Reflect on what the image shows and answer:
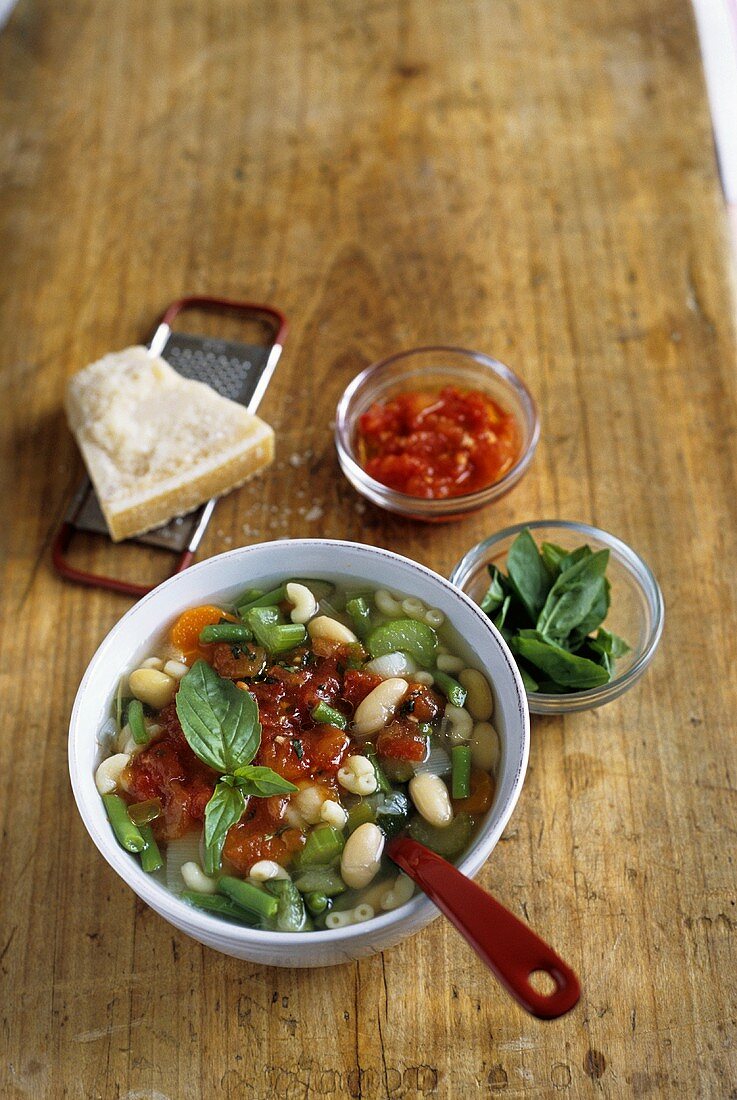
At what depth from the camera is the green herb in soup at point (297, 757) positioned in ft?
5.08

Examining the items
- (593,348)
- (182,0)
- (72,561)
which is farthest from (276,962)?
(182,0)

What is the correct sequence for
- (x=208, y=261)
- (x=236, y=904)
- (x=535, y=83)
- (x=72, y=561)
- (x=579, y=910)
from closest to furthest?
(x=236, y=904) < (x=579, y=910) < (x=72, y=561) < (x=208, y=261) < (x=535, y=83)

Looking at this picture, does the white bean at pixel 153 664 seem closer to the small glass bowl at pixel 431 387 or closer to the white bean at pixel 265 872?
the white bean at pixel 265 872

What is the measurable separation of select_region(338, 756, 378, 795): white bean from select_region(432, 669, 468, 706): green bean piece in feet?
0.61

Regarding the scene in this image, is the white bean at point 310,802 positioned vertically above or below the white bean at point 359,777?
below

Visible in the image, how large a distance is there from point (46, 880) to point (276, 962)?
0.52m

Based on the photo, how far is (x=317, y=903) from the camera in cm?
153

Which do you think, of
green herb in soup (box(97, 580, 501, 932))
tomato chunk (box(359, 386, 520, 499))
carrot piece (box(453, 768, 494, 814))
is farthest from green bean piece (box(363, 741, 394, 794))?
tomato chunk (box(359, 386, 520, 499))

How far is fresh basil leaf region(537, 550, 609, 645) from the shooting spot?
1.91m

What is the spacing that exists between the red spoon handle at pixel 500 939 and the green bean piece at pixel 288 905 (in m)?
0.19

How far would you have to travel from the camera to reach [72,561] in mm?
2244

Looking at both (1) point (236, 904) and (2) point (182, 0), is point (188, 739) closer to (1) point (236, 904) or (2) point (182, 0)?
(1) point (236, 904)

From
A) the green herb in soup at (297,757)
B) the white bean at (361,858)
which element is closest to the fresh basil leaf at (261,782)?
the green herb in soup at (297,757)

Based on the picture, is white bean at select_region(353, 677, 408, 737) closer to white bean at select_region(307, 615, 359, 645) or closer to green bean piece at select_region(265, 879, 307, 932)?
white bean at select_region(307, 615, 359, 645)
